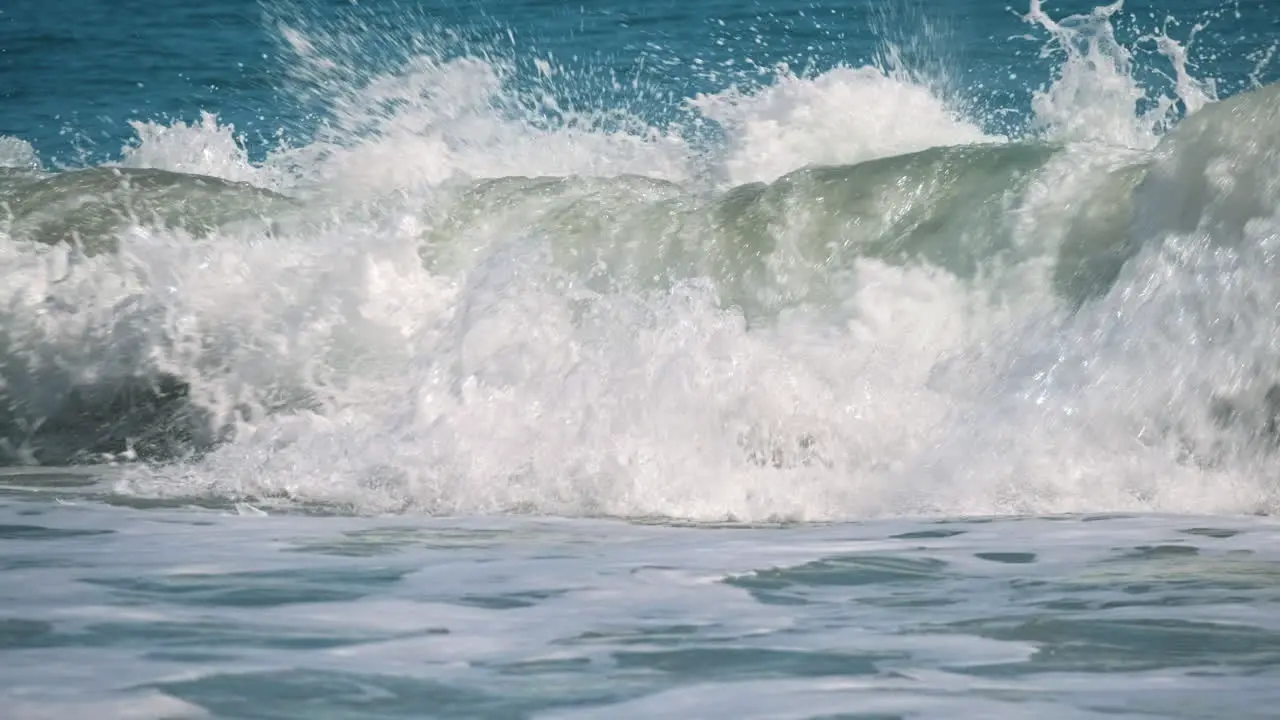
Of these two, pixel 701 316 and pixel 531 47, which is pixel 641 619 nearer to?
pixel 701 316

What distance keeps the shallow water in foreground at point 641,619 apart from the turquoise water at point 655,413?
0.01 metres

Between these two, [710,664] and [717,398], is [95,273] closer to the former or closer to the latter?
[717,398]

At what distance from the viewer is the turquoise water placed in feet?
8.64

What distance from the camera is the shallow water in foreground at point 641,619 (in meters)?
2.38

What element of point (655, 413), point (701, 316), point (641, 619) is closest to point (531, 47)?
point (701, 316)

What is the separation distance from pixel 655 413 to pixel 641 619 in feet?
6.63

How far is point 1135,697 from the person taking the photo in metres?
2.37

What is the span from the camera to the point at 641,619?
2.95 meters

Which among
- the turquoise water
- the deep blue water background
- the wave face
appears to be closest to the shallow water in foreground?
the turquoise water

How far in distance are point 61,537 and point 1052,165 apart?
3.92 meters

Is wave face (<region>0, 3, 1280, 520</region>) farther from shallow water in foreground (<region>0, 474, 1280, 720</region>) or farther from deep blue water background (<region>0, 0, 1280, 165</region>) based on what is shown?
deep blue water background (<region>0, 0, 1280, 165</region>)

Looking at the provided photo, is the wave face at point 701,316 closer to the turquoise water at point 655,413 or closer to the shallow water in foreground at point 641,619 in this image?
the turquoise water at point 655,413

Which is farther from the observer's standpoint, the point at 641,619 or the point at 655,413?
the point at 655,413

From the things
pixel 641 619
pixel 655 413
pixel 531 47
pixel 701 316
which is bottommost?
pixel 641 619
